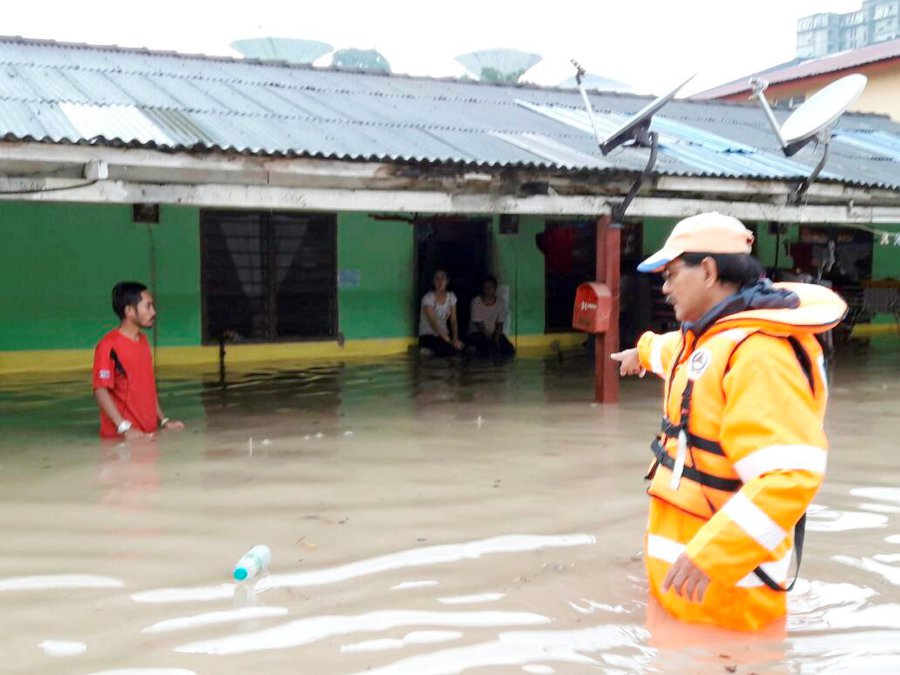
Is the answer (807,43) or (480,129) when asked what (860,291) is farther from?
(807,43)

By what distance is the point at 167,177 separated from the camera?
22.9 feet

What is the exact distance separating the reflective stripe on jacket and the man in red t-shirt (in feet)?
15.0

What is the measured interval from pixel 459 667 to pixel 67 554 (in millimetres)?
2083

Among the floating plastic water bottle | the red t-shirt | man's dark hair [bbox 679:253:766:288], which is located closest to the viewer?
man's dark hair [bbox 679:253:766:288]

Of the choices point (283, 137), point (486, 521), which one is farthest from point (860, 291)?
point (486, 521)

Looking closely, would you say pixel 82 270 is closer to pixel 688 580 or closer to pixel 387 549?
pixel 387 549

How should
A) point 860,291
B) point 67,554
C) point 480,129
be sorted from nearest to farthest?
point 67,554, point 480,129, point 860,291

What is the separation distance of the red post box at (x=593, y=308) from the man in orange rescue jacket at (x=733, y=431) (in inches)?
203

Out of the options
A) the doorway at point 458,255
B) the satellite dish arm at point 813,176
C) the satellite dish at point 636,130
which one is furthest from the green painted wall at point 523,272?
the satellite dish at point 636,130

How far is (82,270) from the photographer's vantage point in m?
11.2

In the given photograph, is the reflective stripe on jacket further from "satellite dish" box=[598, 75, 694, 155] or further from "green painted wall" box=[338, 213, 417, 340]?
"green painted wall" box=[338, 213, 417, 340]

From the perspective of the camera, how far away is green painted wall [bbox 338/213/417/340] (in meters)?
12.7

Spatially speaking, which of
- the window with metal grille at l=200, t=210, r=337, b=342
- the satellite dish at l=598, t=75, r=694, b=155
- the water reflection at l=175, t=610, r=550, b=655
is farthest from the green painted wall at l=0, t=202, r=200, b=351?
the water reflection at l=175, t=610, r=550, b=655

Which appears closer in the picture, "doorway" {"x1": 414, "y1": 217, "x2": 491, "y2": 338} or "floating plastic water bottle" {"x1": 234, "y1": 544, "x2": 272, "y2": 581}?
"floating plastic water bottle" {"x1": 234, "y1": 544, "x2": 272, "y2": 581}
